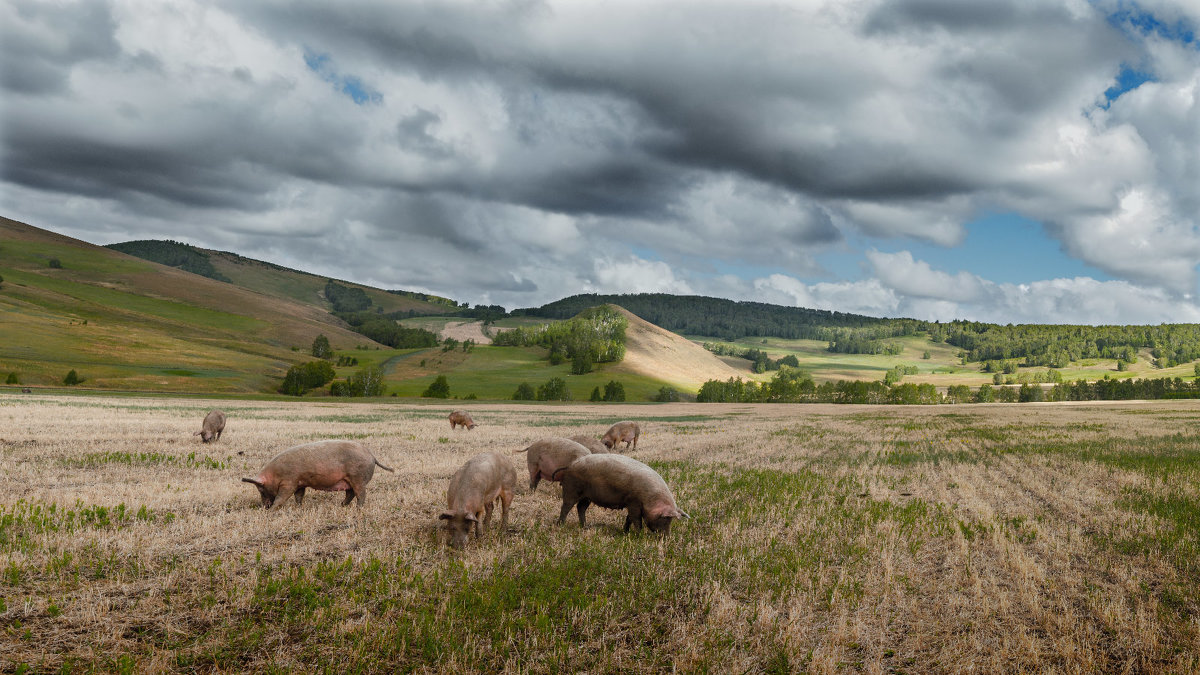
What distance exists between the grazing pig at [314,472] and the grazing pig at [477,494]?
277 centimetres

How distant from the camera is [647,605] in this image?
7680 mm

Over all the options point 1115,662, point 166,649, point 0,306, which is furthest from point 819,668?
point 0,306

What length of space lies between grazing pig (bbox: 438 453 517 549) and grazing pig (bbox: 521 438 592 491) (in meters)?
2.91

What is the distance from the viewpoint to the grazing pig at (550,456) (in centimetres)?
1530

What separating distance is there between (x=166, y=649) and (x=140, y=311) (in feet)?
748

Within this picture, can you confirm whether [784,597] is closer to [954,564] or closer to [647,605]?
[647,605]

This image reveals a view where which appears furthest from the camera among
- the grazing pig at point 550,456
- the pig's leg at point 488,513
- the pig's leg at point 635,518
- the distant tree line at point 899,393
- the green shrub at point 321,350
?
the green shrub at point 321,350

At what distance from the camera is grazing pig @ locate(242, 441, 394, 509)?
41.4ft

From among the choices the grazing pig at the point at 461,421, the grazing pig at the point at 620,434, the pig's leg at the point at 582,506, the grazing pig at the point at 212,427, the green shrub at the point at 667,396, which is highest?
the pig's leg at the point at 582,506

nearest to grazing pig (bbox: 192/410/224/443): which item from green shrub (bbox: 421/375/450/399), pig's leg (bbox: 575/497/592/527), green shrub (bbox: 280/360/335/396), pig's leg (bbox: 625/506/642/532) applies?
pig's leg (bbox: 575/497/592/527)

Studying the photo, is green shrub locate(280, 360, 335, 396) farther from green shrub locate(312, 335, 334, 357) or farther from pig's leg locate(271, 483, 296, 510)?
pig's leg locate(271, 483, 296, 510)

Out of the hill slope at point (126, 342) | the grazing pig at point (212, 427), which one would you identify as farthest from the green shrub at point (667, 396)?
the grazing pig at point (212, 427)

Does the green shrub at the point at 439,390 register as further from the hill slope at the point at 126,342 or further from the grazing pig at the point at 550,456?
Result: the grazing pig at the point at 550,456

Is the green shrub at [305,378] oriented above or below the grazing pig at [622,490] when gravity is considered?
below
